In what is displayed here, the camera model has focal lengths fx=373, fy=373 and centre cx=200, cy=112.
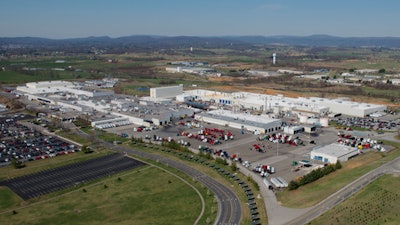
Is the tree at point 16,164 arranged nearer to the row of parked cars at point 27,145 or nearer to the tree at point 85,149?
the row of parked cars at point 27,145

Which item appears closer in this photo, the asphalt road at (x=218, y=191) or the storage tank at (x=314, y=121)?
the asphalt road at (x=218, y=191)

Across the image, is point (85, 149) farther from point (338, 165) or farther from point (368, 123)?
point (368, 123)

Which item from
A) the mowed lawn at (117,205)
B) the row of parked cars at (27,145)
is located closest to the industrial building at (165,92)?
the row of parked cars at (27,145)

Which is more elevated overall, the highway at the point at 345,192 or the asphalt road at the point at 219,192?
the highway at the point at 345,192

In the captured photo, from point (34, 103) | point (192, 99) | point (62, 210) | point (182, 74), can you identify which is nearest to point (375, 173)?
point (62, 210)

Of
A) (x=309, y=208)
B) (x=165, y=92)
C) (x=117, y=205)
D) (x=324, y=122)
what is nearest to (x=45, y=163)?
(x=117, y=205)

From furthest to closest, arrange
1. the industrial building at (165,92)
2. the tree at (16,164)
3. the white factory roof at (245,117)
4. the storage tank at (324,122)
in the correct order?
the industrial building at (165,92)
the storage tank at (324,122)
the white factory roof at (245,117)
the tree at (16,164)
